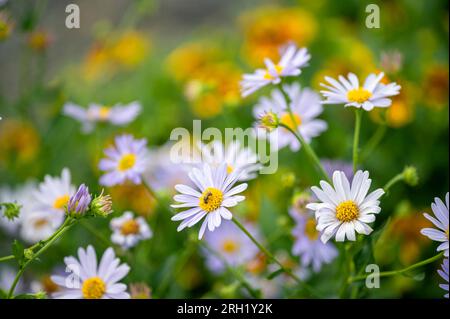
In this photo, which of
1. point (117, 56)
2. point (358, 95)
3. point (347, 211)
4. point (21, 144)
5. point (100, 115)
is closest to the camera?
point (347, 211)

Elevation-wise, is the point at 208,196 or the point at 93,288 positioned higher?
the point at 208,196

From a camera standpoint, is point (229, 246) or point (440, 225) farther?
point (229, 246)

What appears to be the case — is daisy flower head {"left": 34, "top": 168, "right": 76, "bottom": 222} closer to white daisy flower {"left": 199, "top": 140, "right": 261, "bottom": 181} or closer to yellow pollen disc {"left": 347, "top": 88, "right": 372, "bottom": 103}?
white daisy flower {"left": 199, "top": 140, "right": 261, "bottom": 181}

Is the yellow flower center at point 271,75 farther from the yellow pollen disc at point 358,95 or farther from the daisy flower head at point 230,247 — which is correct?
the daisy flower head at point 230,247

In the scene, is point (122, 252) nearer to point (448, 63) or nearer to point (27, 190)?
point (27, 190)

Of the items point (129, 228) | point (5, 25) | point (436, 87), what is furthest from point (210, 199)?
point (436, 87)

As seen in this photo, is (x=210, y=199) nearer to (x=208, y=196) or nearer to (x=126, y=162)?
(x=208, y=196)
